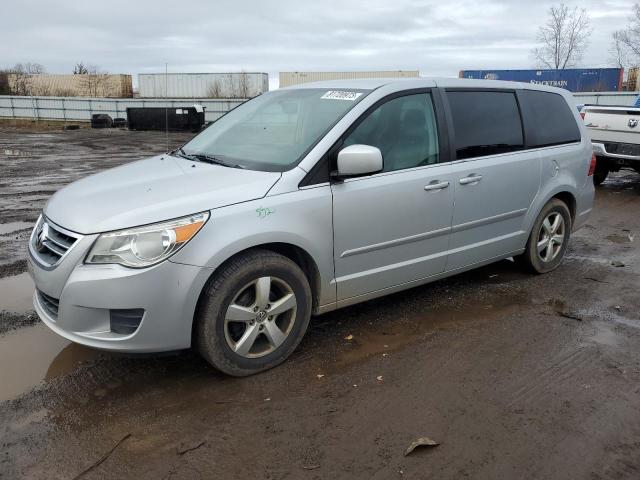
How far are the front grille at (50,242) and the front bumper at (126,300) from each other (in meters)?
0.10

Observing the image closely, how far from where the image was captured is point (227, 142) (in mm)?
4316

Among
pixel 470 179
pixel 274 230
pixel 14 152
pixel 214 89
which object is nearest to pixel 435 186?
pixel 470 179

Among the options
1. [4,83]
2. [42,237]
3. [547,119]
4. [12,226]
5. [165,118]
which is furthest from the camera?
[4,83]

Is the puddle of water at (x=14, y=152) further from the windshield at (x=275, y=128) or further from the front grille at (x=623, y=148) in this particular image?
the front grille at (x=623, y=148)

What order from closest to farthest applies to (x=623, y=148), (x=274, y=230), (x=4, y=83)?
(x=274, y=230) → (x=623, y=148) → (x=4, y=83)

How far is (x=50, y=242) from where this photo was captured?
132 inches

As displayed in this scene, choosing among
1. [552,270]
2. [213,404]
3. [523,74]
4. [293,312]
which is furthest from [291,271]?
[523,74]

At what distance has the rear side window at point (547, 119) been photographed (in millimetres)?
5094

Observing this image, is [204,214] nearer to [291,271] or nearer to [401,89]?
[291,271]

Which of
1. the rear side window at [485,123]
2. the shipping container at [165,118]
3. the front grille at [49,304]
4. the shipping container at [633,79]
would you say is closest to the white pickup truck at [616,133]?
the rear side window at [485,123]

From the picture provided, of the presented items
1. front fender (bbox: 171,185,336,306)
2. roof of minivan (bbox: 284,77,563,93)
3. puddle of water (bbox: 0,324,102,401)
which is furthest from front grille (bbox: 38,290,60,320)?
roof of minivan (bbox: 284,77,563,93)

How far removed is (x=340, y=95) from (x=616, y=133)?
311 inches

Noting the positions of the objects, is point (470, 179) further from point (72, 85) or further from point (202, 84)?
point (72, 85)

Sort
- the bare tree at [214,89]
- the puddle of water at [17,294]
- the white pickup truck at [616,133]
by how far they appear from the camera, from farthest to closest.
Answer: the bare tree at [214,89] → the white pickup truck at [616,133] → the puddle of water at [17,294]
